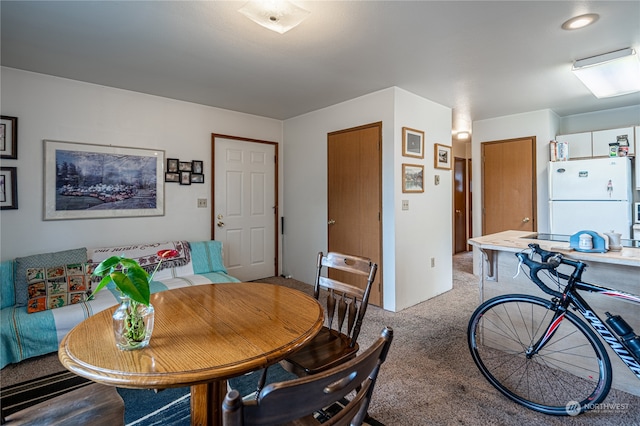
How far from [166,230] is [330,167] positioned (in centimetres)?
216

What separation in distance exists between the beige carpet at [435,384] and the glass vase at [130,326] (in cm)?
136

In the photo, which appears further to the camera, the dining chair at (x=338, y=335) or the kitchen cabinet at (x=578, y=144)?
the kitchen cabinet at (x=578, y=144)

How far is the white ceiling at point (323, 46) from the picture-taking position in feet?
6.56

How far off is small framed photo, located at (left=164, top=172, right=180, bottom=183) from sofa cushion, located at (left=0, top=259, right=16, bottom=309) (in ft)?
5.16

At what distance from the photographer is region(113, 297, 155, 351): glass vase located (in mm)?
1084

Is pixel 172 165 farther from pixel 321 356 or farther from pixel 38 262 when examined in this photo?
pixel 321 356

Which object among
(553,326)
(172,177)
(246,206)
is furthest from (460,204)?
(172,177)

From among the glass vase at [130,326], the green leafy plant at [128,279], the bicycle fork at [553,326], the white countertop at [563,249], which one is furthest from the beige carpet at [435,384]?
the green leafy plant at [128,279]

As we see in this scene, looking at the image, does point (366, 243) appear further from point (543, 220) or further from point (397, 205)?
point (543, 220)

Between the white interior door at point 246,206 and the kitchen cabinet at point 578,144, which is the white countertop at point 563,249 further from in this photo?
the white interior door at point 246,206

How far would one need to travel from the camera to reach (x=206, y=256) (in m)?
3.65

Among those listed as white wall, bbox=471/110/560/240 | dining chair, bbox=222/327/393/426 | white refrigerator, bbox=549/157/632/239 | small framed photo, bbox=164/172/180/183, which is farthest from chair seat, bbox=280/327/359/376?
white wall, bbox=471/110/560/240

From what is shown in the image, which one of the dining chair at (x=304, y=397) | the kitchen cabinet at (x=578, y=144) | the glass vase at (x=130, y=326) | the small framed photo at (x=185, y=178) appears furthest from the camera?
the kitchen cabinet at (x=578, y=144)

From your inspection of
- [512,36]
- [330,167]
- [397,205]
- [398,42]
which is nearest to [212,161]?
[330,167]
